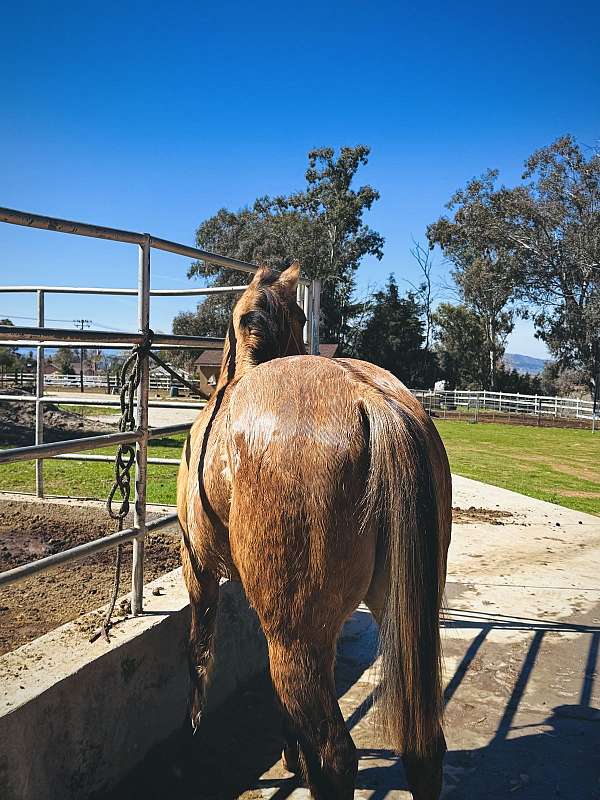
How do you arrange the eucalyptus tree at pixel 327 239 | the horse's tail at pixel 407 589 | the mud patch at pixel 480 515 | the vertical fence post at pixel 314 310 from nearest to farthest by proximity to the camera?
the horse's tail at pixel 407 589, the vertical fence post at pixel 314 310, the mud patch at pixel 480 515, the eucalyptus tree at pixel 327 239

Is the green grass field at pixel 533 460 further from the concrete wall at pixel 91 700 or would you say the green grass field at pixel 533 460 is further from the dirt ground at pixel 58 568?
the concrete wall at pixel 91 700

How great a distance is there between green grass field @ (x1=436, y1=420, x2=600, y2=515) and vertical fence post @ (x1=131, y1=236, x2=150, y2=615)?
774 cm

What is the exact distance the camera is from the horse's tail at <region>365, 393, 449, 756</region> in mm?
2012

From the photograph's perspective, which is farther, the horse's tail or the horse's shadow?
the horse's shadow

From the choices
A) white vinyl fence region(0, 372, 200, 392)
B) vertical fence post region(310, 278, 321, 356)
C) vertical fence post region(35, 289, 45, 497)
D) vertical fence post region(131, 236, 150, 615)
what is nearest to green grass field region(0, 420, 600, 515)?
white vinyl fence region(0, 372, 200, 392)

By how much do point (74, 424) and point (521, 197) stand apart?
102 feet

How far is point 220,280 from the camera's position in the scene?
43.5m

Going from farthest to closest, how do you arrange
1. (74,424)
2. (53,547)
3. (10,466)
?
1. (74,424)
2. (10,466)
3. (53,547)

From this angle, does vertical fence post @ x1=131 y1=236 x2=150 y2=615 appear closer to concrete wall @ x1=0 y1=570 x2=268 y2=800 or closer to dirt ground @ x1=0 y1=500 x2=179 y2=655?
concrete wall @ x1=0 y1=570 x2=268 y2=800

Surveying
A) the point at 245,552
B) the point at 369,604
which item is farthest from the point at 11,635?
the point at 369,604

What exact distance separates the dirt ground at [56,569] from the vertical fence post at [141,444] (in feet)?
2.06

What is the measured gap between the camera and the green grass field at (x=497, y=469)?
8.44m

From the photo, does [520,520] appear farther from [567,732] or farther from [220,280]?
[220,280]

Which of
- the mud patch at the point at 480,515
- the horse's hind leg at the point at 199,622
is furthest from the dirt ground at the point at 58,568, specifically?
the mud patch at the point at 480,515
